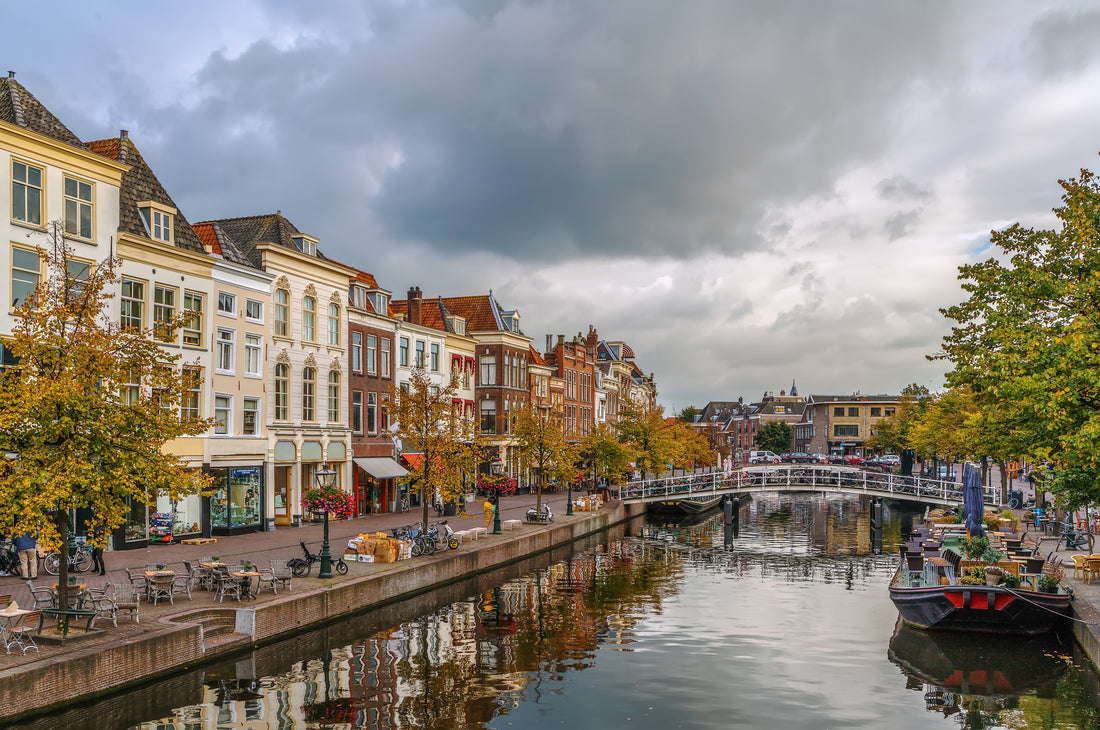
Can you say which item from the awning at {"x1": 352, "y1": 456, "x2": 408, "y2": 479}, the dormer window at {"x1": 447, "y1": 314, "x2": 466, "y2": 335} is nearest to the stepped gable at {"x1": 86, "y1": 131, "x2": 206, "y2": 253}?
the awning at {"x1": 352, "y1": 456, "x2": 408, "y2": 479}

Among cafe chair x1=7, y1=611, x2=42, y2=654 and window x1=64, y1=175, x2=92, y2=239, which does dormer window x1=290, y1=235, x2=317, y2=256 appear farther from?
cafe chair x1=7, y1=611, x2=42, y2=654

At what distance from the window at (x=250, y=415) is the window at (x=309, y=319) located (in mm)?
5064

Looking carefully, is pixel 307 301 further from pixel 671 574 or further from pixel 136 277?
pixel 671 574

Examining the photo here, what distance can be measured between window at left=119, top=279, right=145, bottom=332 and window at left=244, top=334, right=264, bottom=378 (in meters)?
6.10

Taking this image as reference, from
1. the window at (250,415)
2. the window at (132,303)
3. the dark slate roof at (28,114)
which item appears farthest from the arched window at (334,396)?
the dark slate roof at (28,114)

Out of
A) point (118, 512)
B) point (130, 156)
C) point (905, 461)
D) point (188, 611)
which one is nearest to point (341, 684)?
point (188, 611)

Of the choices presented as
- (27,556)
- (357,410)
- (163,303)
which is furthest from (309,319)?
(27,556)

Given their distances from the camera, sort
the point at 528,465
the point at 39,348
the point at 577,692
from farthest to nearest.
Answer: the point at 528,465 < the point at 577,692 < the point at 39,348

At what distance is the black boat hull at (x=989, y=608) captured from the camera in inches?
974

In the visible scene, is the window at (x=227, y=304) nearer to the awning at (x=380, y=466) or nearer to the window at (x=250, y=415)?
the window at (x=250, y=415)

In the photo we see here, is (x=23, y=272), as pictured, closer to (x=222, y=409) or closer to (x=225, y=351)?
(x=225, y=351)

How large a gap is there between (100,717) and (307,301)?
101 ft

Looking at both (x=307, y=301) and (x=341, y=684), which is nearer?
(x=341, y=684)

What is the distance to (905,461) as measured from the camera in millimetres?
95625
